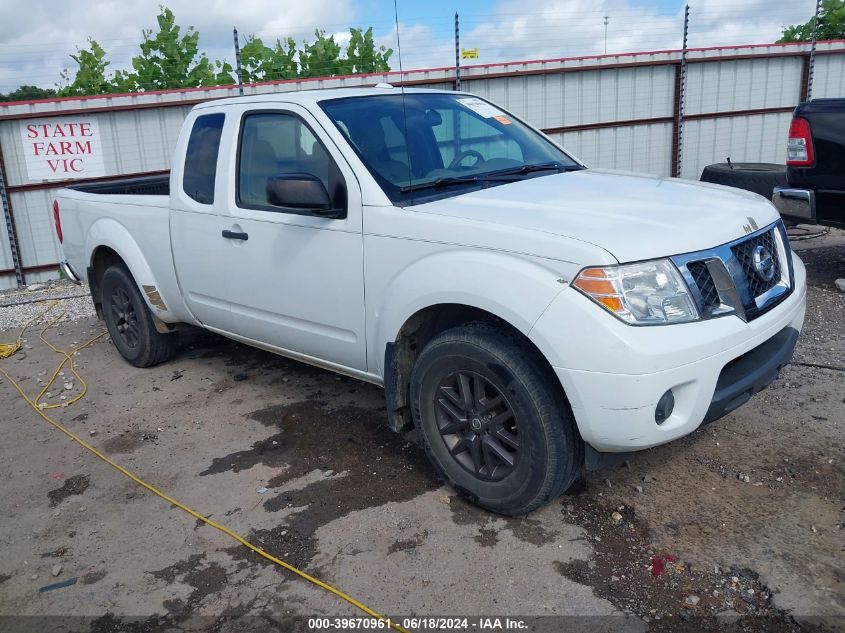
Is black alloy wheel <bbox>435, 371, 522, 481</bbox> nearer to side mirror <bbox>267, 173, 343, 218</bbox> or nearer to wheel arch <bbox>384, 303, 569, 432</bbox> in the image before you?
wheel arch <bbox>384, 303, 569, 432</bbox>

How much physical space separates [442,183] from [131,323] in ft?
10.6

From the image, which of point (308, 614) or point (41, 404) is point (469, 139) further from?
point (41, 404)

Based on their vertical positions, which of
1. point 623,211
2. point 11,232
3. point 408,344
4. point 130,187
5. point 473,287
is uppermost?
point 623,211

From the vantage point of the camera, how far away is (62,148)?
10.2 metres

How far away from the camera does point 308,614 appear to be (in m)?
2.91

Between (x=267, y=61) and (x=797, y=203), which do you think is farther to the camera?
(x=267, y=61)

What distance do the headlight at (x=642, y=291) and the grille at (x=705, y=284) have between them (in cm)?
9

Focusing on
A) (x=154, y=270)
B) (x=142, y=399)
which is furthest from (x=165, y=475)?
(x=154, y=270)

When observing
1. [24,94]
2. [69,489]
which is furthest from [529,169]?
[24,94]

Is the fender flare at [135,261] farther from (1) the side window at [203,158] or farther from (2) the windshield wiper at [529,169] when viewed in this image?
(2) the windshield wiper at [529,169]

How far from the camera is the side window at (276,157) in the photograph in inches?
156

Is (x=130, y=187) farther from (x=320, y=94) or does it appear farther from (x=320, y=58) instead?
(x=320, y=58)

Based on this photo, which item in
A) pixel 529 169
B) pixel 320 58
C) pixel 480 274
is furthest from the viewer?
pixel 320 58

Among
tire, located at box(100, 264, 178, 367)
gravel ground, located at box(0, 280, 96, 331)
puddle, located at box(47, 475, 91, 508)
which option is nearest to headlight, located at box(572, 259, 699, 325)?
puddle, located at box(47, 475, 91, 508)
